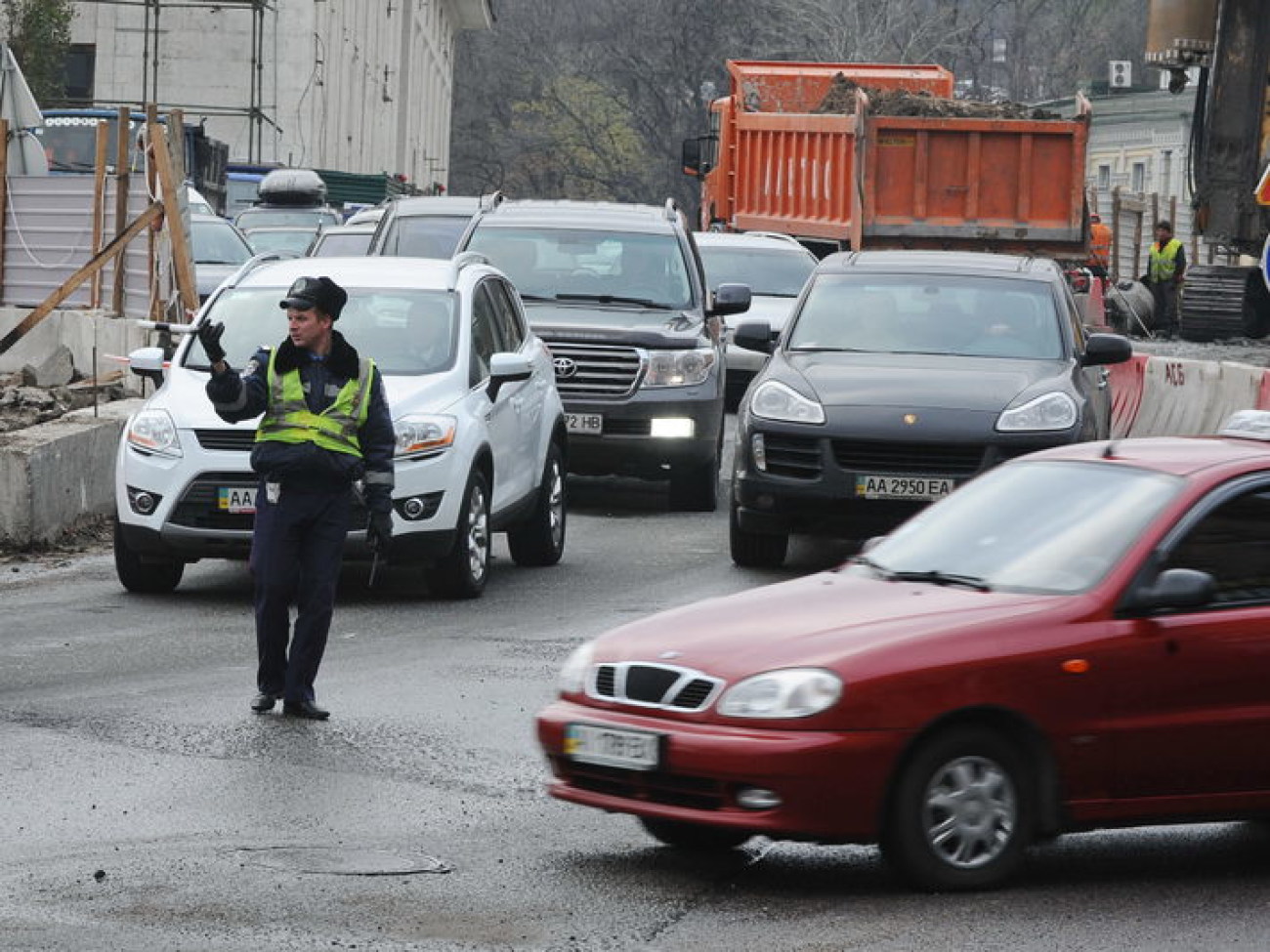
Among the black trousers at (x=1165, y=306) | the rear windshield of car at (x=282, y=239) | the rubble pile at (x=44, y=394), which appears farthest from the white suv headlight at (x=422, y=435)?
the black trousers at (x=1165, y=306)

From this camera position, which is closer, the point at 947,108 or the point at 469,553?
the point at 469,553

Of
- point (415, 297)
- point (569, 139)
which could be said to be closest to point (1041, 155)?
point (415, 297)

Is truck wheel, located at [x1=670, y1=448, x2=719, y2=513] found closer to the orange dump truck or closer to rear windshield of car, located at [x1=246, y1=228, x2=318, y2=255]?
the orange dump truck

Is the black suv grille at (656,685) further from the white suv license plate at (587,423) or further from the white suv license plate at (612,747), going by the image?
the white suv license plate at (587,423)

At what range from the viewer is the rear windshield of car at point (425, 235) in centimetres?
2214

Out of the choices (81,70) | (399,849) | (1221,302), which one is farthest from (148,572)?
(81,70)

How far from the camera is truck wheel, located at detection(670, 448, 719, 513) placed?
18.4 m

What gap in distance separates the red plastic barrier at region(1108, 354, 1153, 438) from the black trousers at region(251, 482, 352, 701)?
1357 centimetres

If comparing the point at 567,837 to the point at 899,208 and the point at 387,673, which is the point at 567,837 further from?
the point at 899,208

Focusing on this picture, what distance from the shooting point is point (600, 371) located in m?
18.0

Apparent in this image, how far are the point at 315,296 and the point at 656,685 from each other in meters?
3.19

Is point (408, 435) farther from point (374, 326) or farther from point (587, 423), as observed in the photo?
point (587, 423)

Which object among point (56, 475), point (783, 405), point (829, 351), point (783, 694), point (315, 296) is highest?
point (315, 296)

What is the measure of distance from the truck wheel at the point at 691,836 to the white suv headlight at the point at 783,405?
6760mm
